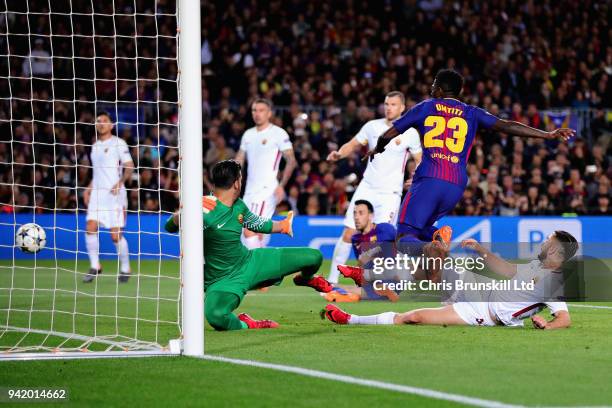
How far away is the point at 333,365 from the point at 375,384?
0.78 m

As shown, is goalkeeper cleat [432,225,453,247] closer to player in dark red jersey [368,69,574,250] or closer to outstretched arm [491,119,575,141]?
player in dark red jersey [368,69,574,250]

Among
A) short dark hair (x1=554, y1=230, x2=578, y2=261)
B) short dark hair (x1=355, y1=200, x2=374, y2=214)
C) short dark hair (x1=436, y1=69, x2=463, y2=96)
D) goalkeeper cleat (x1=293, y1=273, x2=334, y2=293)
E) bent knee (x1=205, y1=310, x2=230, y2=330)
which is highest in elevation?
short dark hair (x1=436, y1=69, x2=463, y2=96)

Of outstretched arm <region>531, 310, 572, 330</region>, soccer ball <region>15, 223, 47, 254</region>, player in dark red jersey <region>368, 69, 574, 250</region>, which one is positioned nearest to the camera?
outstretched arm <region>531, 310, 572, 330</region>

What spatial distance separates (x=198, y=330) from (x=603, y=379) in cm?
259

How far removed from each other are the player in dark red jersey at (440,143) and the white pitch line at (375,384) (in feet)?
9.68

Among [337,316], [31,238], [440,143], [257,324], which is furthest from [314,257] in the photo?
[31,238]

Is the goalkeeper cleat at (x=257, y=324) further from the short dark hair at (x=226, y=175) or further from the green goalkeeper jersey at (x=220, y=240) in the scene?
the short dark hair at (x=226, y=175)

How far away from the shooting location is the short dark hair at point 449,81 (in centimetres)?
918

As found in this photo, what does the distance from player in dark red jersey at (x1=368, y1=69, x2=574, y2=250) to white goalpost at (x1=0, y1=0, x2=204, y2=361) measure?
6.85ft

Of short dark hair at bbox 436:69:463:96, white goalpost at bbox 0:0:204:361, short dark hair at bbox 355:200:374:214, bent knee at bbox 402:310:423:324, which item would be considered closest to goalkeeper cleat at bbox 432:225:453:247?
bent knee at bbox 402:310:423:324

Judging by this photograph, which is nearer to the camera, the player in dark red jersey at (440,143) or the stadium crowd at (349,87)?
the player in dark red jersey at (440,143)

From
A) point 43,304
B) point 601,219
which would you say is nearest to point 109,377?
point 43,304

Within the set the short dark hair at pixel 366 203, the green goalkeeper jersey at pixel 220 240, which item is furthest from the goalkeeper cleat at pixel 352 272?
the short dark hair at pixel 366 203

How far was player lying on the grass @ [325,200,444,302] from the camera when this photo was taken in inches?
416
